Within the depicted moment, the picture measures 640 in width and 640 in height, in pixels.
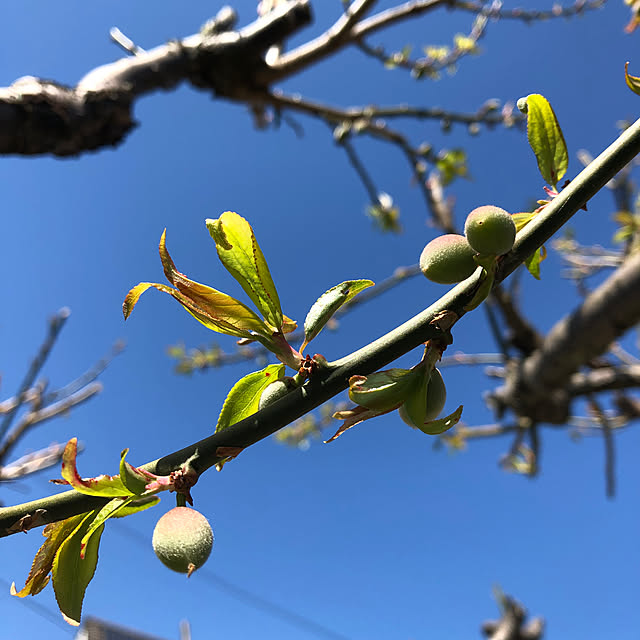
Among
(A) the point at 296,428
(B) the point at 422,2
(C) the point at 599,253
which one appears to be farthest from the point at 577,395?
(B) the point at 422,2

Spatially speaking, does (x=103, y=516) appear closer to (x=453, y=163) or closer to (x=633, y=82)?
(x=633, y=82)

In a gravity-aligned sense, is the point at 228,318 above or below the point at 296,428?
above

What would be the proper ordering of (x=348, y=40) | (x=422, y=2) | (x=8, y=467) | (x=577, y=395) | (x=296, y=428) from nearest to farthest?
(x=8, y=467)
(x=422, y=2)
(x=348, y=40)
(x=577, y=395)
(x=296, y=428)

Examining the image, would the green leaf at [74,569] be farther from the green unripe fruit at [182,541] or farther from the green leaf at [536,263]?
the green leaf at [536,263]

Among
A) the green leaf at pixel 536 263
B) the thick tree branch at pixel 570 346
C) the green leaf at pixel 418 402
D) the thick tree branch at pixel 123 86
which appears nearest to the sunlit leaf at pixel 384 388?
the green leaf at pixel 418 402

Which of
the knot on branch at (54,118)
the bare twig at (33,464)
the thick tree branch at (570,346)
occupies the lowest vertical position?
the thick tree branch at (570,346)

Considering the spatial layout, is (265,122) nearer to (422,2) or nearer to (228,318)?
(422,2)

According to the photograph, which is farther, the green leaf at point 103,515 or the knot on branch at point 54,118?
the knot on branch at point 54,118

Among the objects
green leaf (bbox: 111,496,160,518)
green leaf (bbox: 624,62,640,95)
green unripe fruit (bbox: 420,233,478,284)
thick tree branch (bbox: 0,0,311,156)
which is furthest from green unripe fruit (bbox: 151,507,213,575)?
thick tree branch (bbox: 0,0,311,156)
